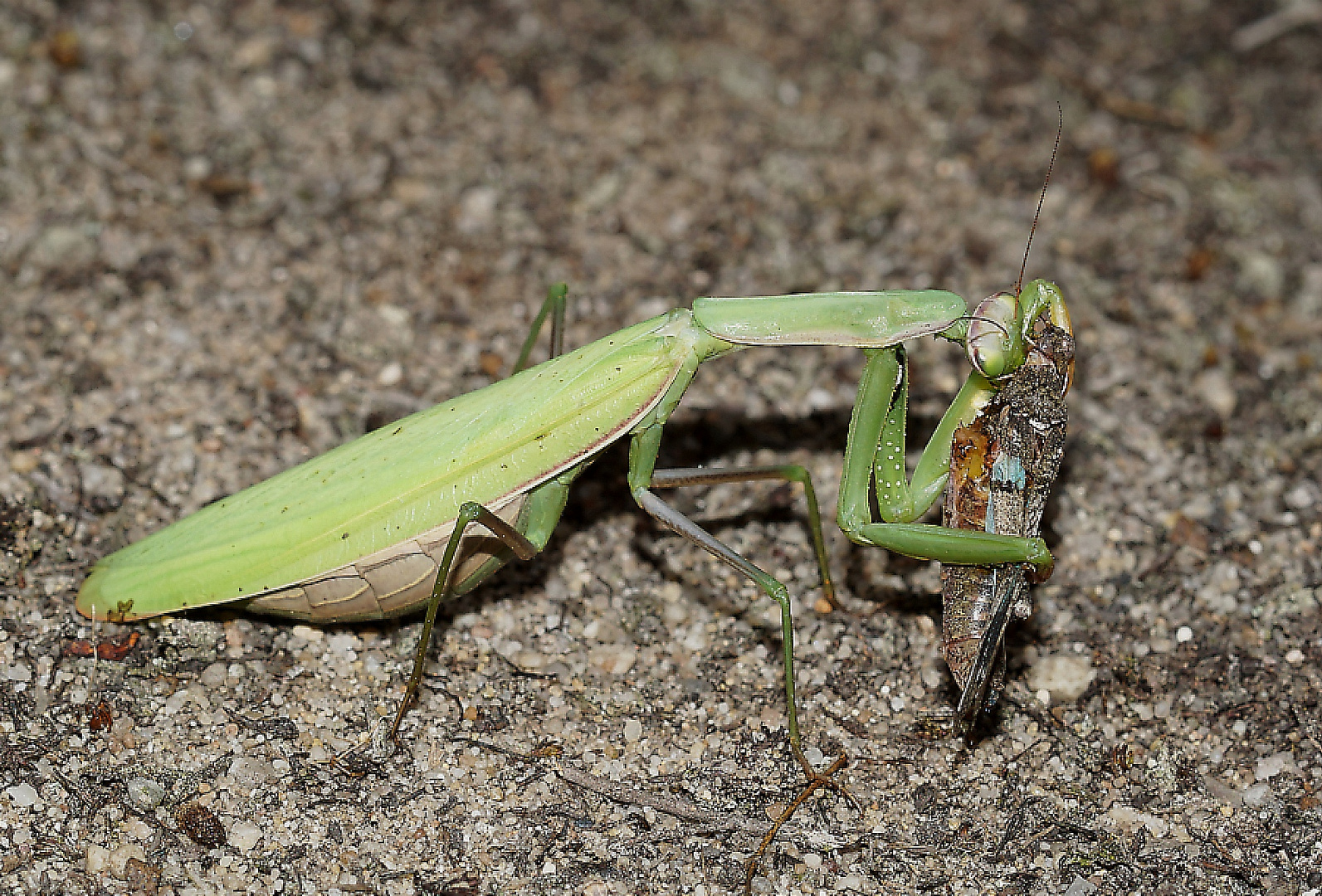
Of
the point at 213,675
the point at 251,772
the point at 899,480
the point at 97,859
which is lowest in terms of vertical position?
the point at 97,859

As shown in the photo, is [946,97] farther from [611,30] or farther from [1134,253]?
[611,30]

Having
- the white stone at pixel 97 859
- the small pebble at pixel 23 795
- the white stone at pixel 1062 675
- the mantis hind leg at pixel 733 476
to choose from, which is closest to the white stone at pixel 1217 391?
the white stone at pixel 1062 675

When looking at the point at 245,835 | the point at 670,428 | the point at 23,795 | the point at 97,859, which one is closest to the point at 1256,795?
the point at 670,428

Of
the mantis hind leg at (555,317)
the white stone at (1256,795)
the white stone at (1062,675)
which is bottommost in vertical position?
the white stone at (1256,795)

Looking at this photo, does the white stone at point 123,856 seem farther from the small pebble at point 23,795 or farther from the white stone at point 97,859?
the small pebble at point 23,795

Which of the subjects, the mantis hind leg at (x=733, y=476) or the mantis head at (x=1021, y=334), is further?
the mantis hind leg at (x=733, y=476)

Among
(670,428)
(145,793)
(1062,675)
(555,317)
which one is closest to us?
(145,793)

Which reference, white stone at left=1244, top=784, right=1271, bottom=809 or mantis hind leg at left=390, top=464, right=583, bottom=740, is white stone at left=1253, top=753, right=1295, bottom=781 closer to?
white stone at left=1244, top=784, right=1271, bottom=809

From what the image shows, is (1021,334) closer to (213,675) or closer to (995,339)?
(995,339)
